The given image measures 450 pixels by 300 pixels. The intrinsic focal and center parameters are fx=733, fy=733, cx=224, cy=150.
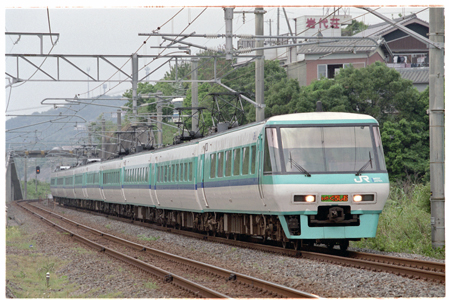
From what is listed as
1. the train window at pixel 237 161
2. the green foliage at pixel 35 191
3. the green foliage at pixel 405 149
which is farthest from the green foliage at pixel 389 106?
the green foliage at pixel 35 191

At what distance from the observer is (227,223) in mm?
19828

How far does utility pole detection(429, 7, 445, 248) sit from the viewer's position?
47.4 feet

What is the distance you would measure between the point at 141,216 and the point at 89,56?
12266 mm

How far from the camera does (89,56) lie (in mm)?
23344

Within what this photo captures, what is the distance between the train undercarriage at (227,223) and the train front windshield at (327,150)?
111 centimetres

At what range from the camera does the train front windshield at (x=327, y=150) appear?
14.2m

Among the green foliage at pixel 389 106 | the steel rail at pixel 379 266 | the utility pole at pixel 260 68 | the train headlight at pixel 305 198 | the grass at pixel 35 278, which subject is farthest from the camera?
the green foliage at pixel 389 106

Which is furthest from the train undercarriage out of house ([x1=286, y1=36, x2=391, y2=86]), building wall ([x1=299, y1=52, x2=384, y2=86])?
building wall ([x1=299, y1=52, x2=384, y2=86])

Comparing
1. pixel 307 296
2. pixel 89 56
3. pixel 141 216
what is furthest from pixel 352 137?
pixel 141 216

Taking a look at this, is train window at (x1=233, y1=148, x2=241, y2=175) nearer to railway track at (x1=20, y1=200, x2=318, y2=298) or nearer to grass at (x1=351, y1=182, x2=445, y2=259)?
railway track at (x1=20, y1=200, x2=318, y2=298)

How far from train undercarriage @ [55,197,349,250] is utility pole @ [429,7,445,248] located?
1.86 m

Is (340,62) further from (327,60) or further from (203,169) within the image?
(203,169)

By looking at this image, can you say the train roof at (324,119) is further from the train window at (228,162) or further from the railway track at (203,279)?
the train window at (228,162)

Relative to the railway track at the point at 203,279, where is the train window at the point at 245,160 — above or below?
above
